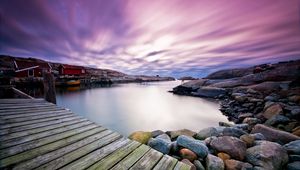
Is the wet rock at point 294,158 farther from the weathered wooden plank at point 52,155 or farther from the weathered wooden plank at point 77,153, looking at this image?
the weathered wooden plank at point 52,155

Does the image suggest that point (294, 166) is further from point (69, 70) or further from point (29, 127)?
point (69, 70)

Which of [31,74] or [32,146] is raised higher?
[31,74]

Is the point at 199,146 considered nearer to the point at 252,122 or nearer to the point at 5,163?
the point at 5,163

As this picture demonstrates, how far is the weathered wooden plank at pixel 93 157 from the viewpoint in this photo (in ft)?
8.09

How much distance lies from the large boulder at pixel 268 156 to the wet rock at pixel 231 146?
201 mm

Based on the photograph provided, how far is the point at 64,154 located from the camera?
8.98ft

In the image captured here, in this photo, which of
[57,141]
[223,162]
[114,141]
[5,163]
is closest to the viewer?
[5,163]

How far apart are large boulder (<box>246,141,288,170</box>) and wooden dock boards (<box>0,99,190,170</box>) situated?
8.65ft

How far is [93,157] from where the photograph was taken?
2.78 meters

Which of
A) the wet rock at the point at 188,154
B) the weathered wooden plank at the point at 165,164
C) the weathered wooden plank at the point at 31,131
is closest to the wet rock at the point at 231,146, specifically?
the wet rock at the point at 188,154

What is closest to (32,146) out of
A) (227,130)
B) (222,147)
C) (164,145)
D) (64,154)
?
(64,154)

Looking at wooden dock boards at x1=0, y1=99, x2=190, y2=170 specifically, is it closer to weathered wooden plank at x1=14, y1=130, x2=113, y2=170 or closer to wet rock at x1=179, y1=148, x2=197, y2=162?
weathered wooden plank at x1=14, y1=130, x2=113, y2=170

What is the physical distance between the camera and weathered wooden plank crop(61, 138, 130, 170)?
247cm

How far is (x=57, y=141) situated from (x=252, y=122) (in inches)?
430
